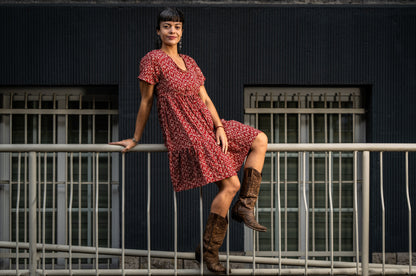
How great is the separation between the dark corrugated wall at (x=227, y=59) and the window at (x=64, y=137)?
25 centimetres

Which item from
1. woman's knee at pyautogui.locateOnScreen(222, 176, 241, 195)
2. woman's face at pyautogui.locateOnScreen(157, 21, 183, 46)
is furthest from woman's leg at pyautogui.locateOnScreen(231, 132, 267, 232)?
woman's face at pyautogui.locateOnScreen(157, 21, 183, 46)

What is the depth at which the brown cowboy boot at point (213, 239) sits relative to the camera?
10.9 feet

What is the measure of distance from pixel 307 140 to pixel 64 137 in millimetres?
3367

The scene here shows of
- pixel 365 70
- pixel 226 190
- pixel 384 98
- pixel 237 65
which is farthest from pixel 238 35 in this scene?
pixel 226 190

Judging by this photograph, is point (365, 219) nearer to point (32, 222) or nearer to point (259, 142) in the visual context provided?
point (259, 142)

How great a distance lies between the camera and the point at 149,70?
3.31m

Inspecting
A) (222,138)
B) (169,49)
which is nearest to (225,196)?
(222,138)

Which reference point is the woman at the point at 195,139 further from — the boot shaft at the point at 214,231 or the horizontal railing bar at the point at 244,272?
the horizontal railing bar at the point at 244,272

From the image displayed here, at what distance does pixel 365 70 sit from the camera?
587cm

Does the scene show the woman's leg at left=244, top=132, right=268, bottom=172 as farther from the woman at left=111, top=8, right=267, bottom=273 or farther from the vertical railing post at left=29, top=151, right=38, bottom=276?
the vertical railing post at left=29, top=151, right=38, bottom=276

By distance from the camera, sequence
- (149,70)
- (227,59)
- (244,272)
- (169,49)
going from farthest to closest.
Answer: (227,59), (244,272), (169,49), (149,70)

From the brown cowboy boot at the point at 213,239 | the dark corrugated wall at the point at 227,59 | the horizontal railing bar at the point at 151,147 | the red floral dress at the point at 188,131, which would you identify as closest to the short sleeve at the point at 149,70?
the red floral dress at the point at 188,131

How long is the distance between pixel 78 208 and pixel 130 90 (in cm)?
177

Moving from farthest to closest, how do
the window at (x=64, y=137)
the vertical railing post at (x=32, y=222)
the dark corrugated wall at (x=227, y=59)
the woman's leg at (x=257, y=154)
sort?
1. the window at (x=64, y=137)
2. the dark corrugated wall at (x=227, y=59)
3. the vertical railing post at (x=32, y=222)
4. the woman's leg at (x=257, y=154)
